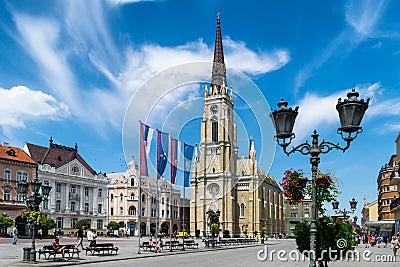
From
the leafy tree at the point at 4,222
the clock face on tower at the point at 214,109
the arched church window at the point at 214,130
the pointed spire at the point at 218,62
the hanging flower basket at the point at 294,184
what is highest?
the pointed spire at the point at 218,62

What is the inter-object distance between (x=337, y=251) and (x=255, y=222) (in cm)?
8625

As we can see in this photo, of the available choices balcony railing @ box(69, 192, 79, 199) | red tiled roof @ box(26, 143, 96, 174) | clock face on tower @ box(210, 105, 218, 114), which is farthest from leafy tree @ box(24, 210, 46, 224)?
clock face on tower @ box(210, 105, 218, 114)

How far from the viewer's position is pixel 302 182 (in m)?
17.2

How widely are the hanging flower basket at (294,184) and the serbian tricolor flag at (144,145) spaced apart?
1758cm

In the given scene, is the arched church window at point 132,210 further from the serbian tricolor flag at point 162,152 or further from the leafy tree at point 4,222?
the serbian tricolor flag at point 162,152

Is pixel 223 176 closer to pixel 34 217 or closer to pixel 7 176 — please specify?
pixel 7 176

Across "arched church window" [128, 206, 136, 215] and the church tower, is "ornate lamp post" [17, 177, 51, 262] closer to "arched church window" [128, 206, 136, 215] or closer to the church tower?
the church tower

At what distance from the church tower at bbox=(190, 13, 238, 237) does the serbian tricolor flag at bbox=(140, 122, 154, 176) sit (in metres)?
67.0

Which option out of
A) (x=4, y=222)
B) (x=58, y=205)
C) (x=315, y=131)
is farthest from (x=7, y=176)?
(x=315, y=131)

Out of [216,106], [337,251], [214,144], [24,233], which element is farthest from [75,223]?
[337,251]

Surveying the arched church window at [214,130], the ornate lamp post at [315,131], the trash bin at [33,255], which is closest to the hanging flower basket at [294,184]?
the ornate lamp post at [315,131]

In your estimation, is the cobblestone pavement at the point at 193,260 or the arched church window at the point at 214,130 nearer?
the cobblestone pavement at the point at 193,260

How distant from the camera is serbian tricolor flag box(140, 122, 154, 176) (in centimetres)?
3403

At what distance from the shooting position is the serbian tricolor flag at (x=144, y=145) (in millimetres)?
34031
